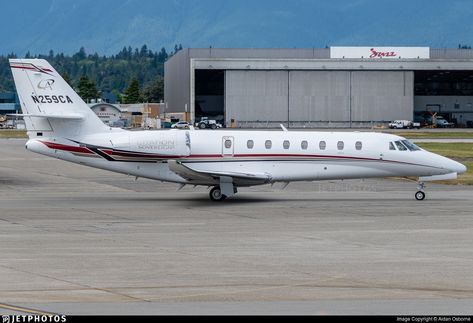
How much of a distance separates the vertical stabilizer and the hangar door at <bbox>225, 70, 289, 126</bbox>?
83.6m

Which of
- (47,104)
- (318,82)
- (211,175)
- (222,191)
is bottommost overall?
(222,191)

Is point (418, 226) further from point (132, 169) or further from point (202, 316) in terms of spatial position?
point (202, 316)

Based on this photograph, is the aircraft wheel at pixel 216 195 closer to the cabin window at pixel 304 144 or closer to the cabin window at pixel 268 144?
the cabin window at pixel 268 144

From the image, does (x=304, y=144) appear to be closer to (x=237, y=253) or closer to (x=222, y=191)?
(x=222, y=191)

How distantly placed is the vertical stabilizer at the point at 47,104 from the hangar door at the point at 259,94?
3291 inches

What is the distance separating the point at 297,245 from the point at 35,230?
6821 mm

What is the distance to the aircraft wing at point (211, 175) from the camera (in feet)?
107

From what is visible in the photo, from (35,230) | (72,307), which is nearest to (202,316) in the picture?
(72,307)

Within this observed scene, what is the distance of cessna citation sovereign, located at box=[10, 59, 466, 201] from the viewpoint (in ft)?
111

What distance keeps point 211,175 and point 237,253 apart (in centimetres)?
1196

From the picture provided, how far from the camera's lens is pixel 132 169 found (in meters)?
34.0

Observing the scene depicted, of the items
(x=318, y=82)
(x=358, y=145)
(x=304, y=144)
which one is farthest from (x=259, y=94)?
(x=304, y=144)

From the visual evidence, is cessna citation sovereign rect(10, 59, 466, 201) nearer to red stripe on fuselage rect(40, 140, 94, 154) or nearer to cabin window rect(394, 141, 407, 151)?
red stripe on fuselage rect(40, 140, 94, 154)

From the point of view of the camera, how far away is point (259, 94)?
388 ft
